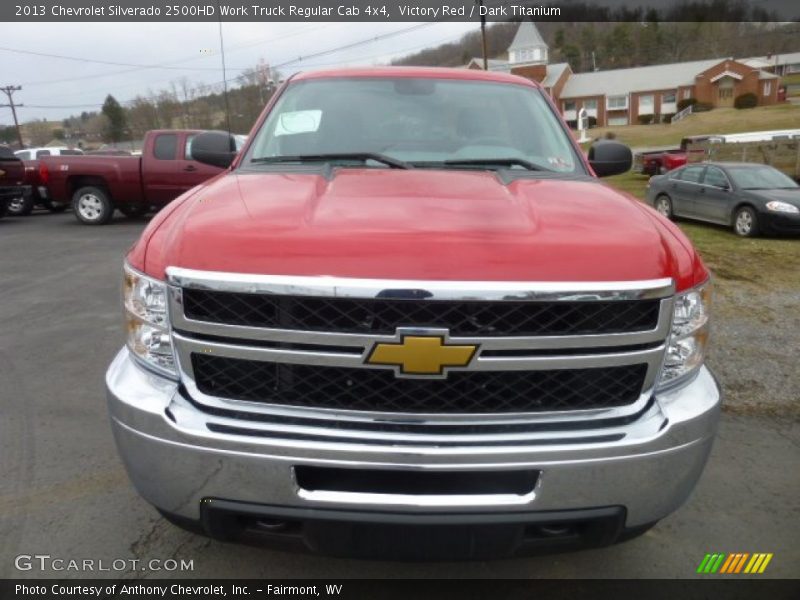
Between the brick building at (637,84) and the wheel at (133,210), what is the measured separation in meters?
63.7

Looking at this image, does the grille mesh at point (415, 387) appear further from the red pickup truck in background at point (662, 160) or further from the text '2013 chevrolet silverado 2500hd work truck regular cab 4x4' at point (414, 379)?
the red pickup truck in background at point (662, 160)

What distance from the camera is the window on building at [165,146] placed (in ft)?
41.2

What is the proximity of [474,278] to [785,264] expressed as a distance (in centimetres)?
897

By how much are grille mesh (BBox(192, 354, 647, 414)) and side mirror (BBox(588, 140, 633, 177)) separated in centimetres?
204

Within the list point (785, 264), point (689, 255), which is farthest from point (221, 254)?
point (785, 264)

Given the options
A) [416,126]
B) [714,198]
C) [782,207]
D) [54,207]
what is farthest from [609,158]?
[54,207]

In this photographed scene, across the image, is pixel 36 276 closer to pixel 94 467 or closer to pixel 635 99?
pixel 94 467

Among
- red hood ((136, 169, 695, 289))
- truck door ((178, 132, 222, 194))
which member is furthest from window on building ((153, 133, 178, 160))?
red hood ((136, 169, 695, 289))

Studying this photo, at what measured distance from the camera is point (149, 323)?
6.49 ft

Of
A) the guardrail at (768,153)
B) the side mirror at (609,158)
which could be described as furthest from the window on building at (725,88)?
the side mirror at (609,158)

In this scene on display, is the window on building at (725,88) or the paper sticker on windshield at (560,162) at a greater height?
the window on building at (725,88)

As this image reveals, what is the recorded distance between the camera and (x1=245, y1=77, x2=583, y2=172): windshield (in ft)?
9.89

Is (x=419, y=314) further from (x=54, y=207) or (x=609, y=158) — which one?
(x=54, y=207)

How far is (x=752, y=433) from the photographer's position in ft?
12.2
